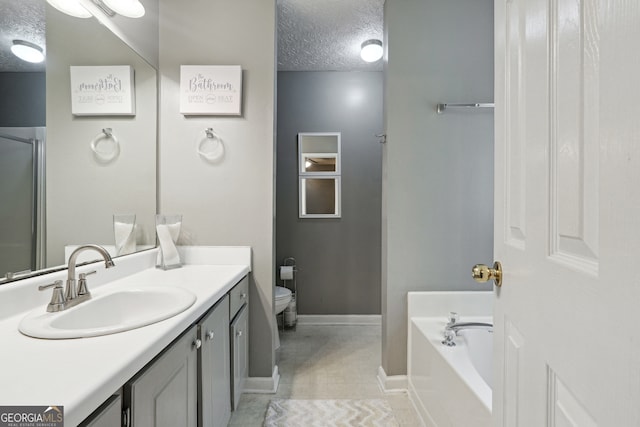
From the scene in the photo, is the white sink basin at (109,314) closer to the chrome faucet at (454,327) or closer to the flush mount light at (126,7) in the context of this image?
the chrome faucet at (454,327)

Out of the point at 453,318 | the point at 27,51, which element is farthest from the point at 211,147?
the point at 453,318

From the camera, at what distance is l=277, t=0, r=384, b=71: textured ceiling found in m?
2.23

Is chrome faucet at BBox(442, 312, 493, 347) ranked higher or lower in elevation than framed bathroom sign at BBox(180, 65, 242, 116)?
lower

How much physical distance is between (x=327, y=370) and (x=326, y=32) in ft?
8.85

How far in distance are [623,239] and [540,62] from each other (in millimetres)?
388

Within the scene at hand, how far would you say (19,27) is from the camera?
1.06 metres

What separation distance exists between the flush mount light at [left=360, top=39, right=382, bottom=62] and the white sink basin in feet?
7.99

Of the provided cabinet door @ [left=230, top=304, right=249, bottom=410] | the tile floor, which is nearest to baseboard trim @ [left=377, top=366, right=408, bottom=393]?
the tile floor

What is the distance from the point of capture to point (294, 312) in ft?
9.69

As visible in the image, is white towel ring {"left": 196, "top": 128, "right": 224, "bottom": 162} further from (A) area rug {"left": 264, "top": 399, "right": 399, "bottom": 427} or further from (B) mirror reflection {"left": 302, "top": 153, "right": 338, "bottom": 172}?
(A) area rug {"left": 264, "top": 399, "right": 399, "bottom": 427}

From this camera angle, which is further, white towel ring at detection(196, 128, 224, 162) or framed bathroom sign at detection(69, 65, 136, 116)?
white towel ring at detection(196, 128, 224, 162)

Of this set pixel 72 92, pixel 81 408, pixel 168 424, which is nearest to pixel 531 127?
pixel 81 408

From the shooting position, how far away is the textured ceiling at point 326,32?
2230mm

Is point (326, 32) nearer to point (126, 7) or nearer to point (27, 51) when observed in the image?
point (126, 7)
